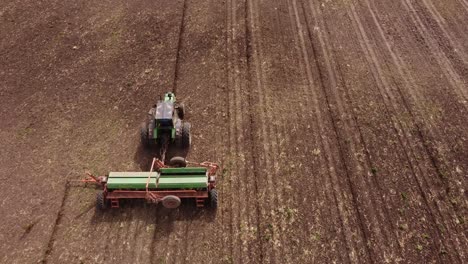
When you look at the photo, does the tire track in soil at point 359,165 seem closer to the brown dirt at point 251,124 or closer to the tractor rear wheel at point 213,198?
the brown dirt at point 251,124

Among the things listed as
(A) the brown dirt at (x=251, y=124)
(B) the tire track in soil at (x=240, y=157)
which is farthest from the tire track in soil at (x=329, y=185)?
(B) the tire track in soil at (x=240, y=157)

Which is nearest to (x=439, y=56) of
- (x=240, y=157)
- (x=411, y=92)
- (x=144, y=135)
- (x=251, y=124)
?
(x=411, y=92)

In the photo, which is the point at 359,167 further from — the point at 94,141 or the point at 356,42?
the point at 94,141

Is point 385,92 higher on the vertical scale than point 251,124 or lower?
lower

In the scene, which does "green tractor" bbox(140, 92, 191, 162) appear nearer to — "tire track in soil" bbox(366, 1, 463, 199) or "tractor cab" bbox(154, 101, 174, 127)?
"tractor cab" bbox(154, 101, 174, 127)

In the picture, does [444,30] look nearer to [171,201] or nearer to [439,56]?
[439,56]

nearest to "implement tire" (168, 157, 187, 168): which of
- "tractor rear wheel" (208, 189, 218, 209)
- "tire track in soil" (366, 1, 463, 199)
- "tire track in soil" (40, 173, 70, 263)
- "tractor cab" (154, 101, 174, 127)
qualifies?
"tractor cab" (154, 101, 174, 127)
